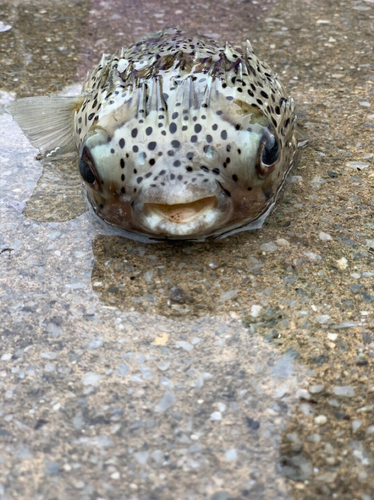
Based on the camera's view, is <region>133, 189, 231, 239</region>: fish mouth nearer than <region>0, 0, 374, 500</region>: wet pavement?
No

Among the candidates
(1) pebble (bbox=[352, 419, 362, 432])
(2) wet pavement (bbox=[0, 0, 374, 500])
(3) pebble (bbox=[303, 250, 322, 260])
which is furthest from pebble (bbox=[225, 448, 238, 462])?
(3) pebble (bbox=[303, 250, 322, 260])

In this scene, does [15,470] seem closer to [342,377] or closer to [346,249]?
[342,377]

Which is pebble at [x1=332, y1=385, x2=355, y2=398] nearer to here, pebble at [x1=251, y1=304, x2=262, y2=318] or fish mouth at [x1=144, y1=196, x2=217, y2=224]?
pebble at [x1=251, y1=304, x2=262, y2=318]

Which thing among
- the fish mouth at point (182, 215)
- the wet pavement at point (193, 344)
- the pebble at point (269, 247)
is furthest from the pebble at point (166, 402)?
the pebble at point (269, 247)

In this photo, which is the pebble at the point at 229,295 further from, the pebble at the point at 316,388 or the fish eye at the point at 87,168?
the fish eye at the point at 87,168

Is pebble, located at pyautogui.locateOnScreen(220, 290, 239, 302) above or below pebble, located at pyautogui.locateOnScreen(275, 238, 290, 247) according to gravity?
below

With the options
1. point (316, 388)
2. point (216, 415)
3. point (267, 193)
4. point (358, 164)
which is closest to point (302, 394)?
point (316, 388)
